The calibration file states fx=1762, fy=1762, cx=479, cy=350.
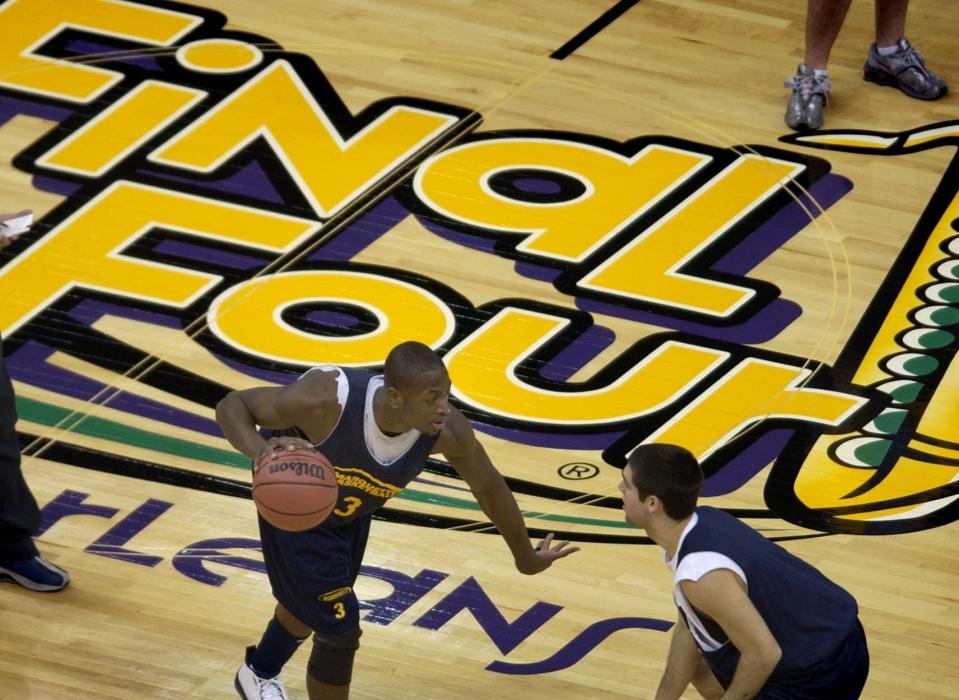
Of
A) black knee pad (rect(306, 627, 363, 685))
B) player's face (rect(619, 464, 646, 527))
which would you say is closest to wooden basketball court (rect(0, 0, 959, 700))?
black knee pad (rect(306, 627, 363, 685))

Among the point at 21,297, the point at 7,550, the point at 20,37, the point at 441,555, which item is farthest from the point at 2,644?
the point at 20,37

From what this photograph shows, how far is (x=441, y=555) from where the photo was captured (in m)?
6.00

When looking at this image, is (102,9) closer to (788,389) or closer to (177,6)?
(177,6)

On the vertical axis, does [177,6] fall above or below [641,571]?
above

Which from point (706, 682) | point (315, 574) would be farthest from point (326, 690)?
point (706, 682)

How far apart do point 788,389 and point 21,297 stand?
3.11 metres

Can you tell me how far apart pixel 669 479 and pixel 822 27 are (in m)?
4.74

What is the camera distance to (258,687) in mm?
5184

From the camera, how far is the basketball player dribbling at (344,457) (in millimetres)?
4641

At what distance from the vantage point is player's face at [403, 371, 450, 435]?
460 cm

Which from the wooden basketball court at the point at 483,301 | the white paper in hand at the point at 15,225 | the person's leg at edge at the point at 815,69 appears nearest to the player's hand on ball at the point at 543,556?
the wooden basketball court at the point at 483,301

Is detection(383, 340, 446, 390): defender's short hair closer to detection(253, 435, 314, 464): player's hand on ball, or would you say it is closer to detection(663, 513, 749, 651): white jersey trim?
detection(253, 435, 314, 464): player's hand on ball

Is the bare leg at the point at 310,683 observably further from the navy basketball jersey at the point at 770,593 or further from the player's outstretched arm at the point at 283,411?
the navy basketball jersey at the point at 770,593

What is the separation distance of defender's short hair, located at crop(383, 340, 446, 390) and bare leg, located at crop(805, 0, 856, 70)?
444 centimetres
